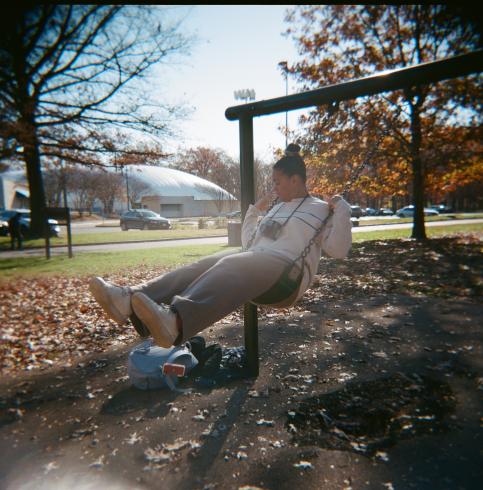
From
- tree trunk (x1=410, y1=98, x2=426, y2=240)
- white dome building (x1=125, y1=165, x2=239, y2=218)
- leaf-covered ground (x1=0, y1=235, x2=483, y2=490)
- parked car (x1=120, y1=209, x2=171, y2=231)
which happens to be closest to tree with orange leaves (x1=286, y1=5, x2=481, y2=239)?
tree trunk (x1=410, y1=98, x2=426, y2=240)

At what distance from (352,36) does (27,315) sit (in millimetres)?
14378

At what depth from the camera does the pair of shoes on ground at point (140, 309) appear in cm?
228

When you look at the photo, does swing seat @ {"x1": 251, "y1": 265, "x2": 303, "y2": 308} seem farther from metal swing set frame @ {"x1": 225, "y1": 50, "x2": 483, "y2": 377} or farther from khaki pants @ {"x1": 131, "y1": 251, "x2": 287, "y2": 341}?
metal swing set frame @ {"x1": 225, "y1": 50, "x2": 483, "y2": 377}

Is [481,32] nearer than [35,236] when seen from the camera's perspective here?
Yes

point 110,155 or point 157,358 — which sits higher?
point 110,155

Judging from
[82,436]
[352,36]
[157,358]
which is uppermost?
[352,36]

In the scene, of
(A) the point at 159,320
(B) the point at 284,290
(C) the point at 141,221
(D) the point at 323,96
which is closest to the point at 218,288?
(A) the point at 159,320

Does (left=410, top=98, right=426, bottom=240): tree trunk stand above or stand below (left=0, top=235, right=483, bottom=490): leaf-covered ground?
above

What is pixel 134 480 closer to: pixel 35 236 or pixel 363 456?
pixel 363 456

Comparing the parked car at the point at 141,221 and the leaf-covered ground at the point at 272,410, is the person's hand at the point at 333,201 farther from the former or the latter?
the parked car at the point at 141,221

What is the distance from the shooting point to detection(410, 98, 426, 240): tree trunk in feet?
42.7

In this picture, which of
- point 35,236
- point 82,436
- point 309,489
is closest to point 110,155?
point 35,236

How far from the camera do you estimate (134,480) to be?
2.35 meters

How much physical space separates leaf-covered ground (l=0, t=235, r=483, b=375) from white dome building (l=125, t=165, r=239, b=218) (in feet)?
157
